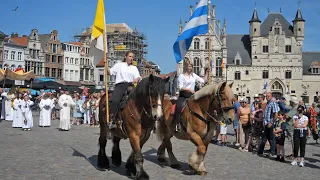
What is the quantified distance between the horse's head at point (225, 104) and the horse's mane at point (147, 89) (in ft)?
5.12

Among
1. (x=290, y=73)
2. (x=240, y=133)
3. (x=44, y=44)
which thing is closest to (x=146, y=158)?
(x=240, y=133)

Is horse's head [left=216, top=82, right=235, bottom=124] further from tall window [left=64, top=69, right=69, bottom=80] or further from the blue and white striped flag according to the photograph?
tall window [left=64, top=69, right=69, bottom=80]

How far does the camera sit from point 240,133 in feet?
43.7

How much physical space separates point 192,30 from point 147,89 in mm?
5214

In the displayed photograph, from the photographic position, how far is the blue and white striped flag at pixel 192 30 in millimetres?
11250

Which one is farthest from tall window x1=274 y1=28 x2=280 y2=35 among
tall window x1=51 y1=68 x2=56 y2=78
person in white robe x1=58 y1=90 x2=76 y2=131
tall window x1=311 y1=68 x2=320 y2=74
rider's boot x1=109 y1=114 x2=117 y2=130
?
rider's boot x1=109 y1=114 x2=117 y2=130

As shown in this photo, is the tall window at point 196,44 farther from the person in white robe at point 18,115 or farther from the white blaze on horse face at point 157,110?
the white blaze on horse face at point 157,110

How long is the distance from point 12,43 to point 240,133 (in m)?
50.8

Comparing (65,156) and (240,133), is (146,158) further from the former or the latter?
(240,133)

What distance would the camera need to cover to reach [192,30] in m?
11.7

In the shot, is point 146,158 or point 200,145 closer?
point 200,145

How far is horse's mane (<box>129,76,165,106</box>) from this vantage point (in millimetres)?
6730

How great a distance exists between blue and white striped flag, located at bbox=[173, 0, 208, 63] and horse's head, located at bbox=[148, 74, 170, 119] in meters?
4.45

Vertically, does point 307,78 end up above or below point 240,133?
above
